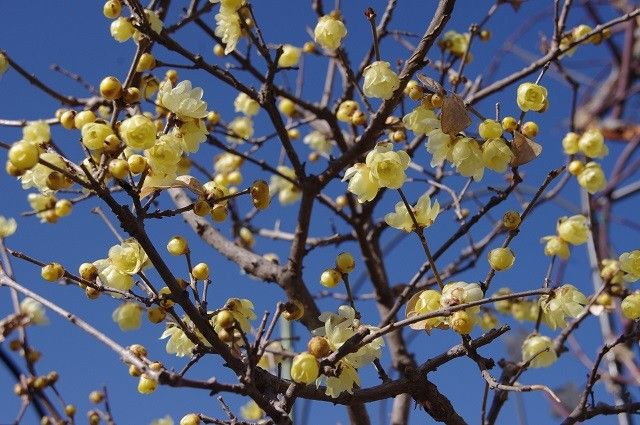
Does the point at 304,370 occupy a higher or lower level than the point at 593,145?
lower

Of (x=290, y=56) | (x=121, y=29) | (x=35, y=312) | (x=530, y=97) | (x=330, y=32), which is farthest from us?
(x=290, y=56)

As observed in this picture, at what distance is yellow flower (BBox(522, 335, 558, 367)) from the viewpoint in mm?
1750

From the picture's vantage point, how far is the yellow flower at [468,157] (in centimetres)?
130

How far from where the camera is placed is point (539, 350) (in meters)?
1.74

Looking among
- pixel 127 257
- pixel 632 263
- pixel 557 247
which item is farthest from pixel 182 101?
pixel 557 247

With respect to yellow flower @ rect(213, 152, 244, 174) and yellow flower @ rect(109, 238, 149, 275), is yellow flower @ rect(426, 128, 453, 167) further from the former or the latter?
yellow flower @ rect(213, 152, 244, 174)

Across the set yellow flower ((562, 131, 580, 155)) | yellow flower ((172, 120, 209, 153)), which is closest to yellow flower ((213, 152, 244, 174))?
yellow flower ((562, 131, 580, 155))

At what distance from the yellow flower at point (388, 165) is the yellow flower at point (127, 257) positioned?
1.40 feet

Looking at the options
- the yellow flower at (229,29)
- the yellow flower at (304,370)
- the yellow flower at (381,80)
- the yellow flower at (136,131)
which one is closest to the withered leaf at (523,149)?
the yellow flower at (381,80)

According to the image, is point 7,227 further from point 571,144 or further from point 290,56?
point 571,144

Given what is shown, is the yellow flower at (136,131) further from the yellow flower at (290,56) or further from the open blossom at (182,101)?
the yellow flower at (290,56)

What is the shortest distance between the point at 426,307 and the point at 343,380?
0.62ft

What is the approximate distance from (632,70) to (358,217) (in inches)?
134

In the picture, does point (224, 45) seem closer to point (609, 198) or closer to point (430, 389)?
point (430, 389)
